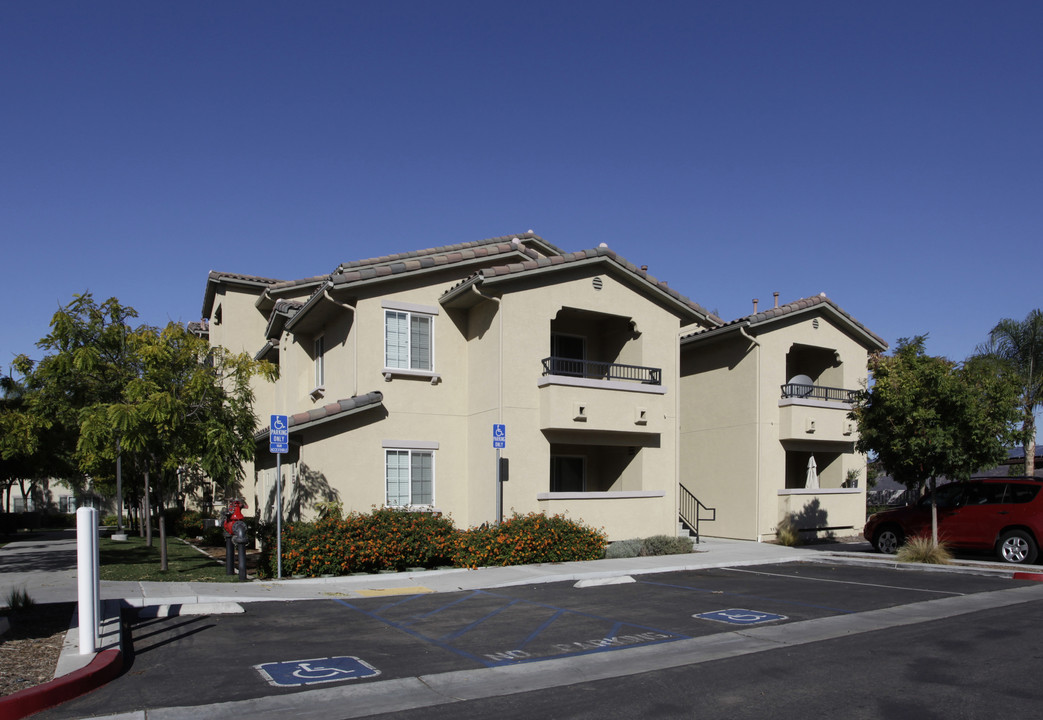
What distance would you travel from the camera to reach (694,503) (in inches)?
960

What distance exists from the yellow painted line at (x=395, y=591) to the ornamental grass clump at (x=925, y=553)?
10137 mm

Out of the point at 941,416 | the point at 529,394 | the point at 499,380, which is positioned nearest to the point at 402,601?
the point at 499,380

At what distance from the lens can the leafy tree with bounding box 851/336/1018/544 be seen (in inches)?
655

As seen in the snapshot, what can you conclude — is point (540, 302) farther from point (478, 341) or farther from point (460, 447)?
point (460, 447)

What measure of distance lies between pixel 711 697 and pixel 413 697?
106 inches

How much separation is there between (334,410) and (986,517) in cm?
1412

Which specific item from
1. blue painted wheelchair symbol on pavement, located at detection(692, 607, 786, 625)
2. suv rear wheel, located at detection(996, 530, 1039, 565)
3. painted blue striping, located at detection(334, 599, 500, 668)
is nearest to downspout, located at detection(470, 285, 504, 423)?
painted blue striping, located at detection(334, 599, 500, 668)

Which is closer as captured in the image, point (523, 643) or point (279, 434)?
point (523, 643)

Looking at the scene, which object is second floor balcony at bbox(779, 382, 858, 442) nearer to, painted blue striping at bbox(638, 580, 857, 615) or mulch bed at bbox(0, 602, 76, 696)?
painted blue striping at bbox(638, 580, 857, 615)

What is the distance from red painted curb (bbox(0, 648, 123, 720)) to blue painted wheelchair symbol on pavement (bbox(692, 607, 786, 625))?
734cm

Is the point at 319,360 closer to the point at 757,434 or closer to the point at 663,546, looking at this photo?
the point at 663,546

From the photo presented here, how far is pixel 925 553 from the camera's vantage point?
1664cm

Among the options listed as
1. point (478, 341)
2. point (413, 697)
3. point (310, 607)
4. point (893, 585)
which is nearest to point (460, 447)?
point (478, 341)

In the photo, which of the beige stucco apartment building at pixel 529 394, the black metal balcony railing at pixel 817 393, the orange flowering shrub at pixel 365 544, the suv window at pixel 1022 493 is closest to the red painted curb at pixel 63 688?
the orange flowering shrub at pixel 365 544
